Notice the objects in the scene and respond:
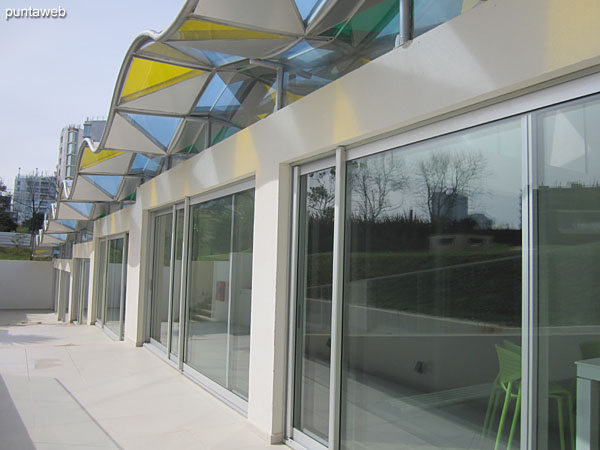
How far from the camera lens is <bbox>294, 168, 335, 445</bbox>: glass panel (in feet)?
13.7

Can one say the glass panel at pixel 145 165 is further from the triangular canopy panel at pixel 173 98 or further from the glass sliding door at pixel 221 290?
the triangular canopy panel at pixel 173 98

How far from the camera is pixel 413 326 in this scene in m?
3.24

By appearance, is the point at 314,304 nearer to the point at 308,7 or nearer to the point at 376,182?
the point at 376,182

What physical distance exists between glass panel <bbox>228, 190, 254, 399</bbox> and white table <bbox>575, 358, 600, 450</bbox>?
12.4ft

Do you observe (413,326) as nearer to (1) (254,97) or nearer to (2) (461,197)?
(2) (461,197)

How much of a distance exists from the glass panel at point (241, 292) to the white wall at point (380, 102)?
41 cm

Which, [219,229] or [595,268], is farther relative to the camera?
[219,229]

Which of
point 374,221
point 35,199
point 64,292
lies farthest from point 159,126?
point 35,199

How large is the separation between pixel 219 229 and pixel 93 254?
1093cm

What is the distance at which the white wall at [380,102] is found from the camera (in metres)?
2.43

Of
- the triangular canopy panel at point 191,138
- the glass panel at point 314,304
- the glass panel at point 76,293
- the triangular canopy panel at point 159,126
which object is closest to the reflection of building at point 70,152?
the triangular canopy panel at point 159,126

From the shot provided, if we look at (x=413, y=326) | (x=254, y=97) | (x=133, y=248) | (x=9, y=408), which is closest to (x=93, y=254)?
(x=133, y=248)

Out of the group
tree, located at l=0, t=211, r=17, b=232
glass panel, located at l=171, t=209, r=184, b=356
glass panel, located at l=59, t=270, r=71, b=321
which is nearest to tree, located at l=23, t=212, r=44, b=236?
tree, located at l=0, t=211, r=17, b=232

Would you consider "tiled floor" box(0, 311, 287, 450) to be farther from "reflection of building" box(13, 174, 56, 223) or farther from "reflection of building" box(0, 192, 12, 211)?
"reflection of building" box(0, 192, 12, 211)
